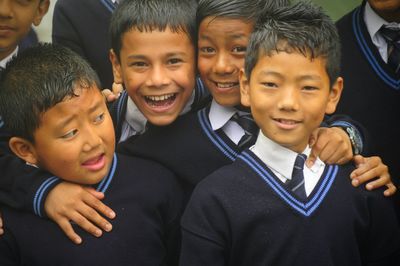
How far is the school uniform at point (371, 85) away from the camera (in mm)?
1937

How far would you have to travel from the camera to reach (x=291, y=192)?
1.44m

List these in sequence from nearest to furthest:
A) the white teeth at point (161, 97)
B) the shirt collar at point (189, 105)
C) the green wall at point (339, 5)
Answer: the white teeth at point (161, 97) < the shirt collar at point (189, 105) < the green wall at point (339, 5)

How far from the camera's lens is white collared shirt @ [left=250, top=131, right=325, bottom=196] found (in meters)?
1.48

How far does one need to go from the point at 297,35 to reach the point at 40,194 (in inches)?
34.9

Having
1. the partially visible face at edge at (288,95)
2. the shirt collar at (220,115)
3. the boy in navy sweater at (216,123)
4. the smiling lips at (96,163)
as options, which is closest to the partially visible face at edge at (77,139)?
the smiling lips at (96,163)

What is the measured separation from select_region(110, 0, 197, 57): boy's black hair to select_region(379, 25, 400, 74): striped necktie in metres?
→ 0.72

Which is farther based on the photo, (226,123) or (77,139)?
(226,123)

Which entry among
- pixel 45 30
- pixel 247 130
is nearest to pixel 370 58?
pixel 247 130

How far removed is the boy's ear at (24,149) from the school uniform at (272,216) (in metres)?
0.52

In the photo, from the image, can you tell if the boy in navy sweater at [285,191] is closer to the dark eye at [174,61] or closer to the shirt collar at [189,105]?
the dark eye at [174,61]

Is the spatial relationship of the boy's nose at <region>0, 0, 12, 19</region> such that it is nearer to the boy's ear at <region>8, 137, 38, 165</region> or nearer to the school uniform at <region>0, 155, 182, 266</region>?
the boy's ear at <region>8, 137, 38, 165</region>

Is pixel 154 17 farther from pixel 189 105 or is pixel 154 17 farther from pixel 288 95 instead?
pixel 288 95

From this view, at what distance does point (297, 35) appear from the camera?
57.8 inches

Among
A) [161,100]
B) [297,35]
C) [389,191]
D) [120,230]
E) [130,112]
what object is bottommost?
[120,230]
